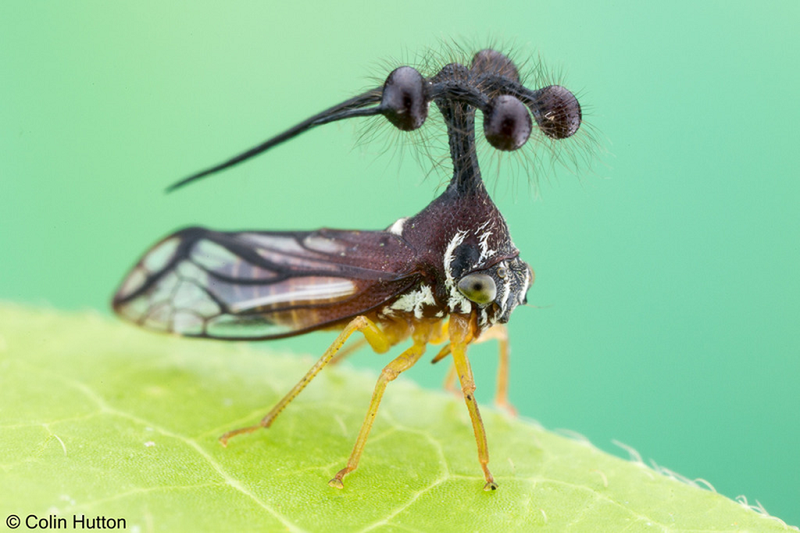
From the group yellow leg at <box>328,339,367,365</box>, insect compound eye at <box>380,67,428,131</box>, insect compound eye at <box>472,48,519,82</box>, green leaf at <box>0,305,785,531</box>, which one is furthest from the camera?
yellow leg at <box>328,339,367,365</box>

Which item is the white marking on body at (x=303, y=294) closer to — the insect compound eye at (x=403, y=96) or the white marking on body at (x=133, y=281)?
the white marking on body at (x=133, y=281)

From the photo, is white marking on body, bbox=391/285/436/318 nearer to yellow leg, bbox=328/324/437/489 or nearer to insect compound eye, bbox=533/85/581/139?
yellow leg, bbox=328/324/437/489

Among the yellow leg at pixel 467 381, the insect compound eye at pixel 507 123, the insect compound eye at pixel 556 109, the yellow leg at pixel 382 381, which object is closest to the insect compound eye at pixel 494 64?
the insect compound eye at pixel 556 109

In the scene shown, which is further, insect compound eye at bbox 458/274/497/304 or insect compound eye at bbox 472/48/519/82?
insect compound eye at bbox 458/274/497/304

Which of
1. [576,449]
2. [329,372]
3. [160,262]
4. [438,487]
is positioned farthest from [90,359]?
[576,449]

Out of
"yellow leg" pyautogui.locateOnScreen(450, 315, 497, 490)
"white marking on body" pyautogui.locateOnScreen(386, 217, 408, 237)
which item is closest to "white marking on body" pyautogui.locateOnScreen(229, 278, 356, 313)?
"white marking on body" pyautogui.locateOnScreen(386, 217, 408, 237)

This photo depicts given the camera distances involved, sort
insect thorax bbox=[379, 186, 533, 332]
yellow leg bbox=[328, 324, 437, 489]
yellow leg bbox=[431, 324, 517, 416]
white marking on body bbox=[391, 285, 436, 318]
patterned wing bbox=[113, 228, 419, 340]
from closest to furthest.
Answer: yellow leg bbox=[328, 324, 437, 489] < insect thorax bbox=[379, 186, 533, 332] < white marking on body bbox=[391, 285, 436, 318] < patterned wing bbox=[113, 228, 419, 340] < yellow leg bbox=[431, 324, 517, 416]
